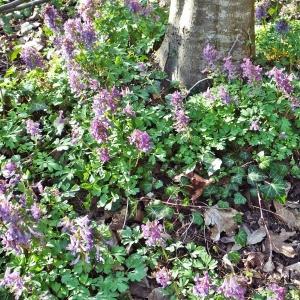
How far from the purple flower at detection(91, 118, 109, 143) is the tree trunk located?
1.04m

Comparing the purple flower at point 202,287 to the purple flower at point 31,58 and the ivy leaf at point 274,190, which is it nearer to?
the ivy leaf at point 274,190

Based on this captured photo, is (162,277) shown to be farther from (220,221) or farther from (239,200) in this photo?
(239,200)

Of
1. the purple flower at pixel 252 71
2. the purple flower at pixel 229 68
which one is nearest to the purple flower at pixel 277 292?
the purple flower at pixel 252 71

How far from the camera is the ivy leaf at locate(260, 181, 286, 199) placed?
3582mm

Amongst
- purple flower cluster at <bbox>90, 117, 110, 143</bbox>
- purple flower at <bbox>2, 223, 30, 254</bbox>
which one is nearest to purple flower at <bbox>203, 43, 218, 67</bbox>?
purple flower cluster at <bbox>90, 117, 110, 143</bbox>

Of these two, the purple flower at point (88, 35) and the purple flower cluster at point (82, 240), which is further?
the purple flower at point (88, 35)

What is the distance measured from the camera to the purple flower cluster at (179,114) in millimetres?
3652

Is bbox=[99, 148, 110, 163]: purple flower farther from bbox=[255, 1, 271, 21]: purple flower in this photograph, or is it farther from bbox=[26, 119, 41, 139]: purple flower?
bbox=[255, 1, 271, 21]: purple flower

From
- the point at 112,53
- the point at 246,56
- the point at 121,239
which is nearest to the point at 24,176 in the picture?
the point at 121,239

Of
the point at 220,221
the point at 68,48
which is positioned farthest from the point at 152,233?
the point at 68,48

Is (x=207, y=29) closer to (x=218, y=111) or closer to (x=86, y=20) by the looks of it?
(x=218, y=111)

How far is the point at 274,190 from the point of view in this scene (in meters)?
3.59

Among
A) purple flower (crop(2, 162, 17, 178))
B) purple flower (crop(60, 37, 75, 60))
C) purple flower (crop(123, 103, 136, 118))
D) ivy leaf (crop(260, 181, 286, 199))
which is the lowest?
ivy leaf (crop(260, 181, 286, 199))

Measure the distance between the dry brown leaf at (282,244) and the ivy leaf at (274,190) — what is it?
263mm
